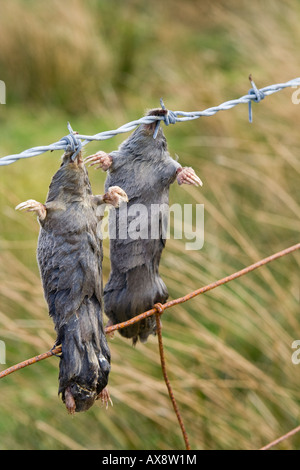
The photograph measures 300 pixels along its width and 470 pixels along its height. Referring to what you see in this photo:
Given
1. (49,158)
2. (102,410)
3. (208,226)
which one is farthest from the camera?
(49,158)

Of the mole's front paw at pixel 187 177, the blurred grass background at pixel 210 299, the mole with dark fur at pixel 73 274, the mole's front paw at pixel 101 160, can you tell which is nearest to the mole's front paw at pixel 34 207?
Result: the mole with dark fur at pixel 73 274

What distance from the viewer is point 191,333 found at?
103 inches

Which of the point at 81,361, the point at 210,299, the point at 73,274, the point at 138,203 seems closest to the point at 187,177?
the point at 138,203

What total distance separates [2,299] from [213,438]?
107 centimetres

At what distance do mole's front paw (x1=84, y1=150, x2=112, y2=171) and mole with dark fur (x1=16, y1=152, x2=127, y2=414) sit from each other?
0.03m

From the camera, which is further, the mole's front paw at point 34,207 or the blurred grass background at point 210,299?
the blurred grass background at point 210,299

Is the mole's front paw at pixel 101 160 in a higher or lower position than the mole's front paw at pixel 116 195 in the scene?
higher

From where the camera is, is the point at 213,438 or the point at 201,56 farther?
the point at 201,56

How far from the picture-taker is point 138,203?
49.7 inches

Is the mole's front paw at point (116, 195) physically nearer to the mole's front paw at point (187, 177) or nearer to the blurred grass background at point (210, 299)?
the mole's front paw at point (187, 177)

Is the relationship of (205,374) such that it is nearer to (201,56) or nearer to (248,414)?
(248,414)

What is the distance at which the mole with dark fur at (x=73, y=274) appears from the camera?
1161 millimetres

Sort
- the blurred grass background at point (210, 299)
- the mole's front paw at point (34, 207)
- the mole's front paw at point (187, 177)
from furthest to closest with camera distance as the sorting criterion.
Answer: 1. the blurred grass background at point (210, 299)
2. the mole's front paw at point (187, 177)
3. the mole's front paw at point (34, 207)

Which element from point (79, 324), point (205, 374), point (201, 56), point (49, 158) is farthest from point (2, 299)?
point (201, 56)
